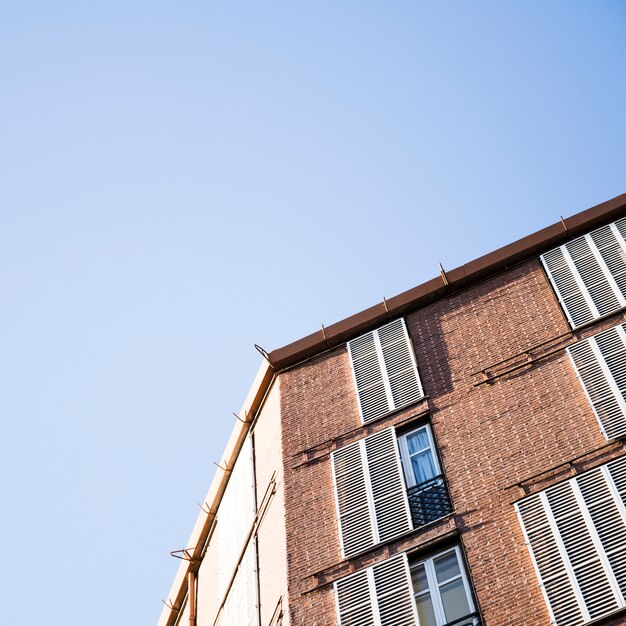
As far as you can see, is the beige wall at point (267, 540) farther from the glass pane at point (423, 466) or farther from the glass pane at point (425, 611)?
the glass pane at point (423, 466)

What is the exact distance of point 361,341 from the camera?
29.8m

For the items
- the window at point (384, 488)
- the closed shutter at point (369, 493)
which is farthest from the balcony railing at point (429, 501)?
the closed shutter at point (369, 493)

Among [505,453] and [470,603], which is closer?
[470,603]

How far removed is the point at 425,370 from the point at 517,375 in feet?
7.73

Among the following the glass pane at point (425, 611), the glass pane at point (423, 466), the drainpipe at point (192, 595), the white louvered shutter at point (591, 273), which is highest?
the white louvered shutter at point (591, 273)

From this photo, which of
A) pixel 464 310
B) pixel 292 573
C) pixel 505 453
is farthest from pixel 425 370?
pixel 292 573

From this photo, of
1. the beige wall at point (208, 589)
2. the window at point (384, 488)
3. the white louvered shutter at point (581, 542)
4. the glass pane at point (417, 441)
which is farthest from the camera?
the beige wall at point (208, 589)

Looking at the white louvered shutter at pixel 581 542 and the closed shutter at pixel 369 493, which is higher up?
the closed shutter at pixel 369 493

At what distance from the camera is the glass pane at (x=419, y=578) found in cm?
2336

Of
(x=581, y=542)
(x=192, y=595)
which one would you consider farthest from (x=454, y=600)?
(x=192, y=595)

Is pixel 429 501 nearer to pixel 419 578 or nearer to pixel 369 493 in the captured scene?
pixel 369 493

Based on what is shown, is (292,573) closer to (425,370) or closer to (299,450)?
(299,450)

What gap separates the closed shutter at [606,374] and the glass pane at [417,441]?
3486mm

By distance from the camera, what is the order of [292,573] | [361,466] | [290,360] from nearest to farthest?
[292,573] → [361,466] → [290,360]
